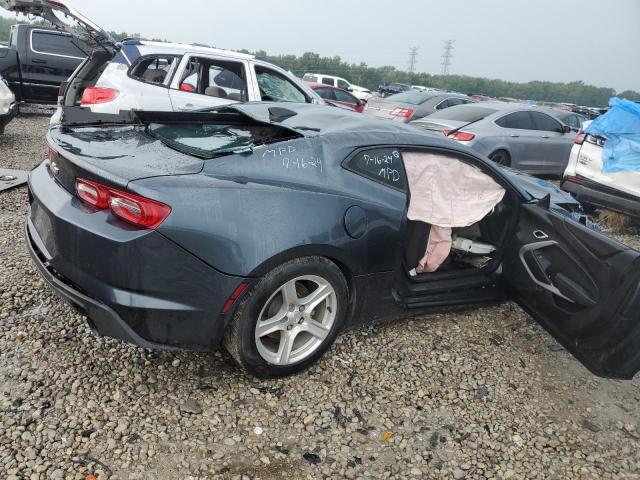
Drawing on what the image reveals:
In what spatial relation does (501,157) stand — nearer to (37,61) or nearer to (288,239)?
(288,239)

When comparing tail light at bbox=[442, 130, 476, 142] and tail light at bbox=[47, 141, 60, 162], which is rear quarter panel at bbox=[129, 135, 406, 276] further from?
tail light at bbox=[442, 130, 476, 142]

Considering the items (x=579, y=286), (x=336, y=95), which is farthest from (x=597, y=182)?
(x=336, y=95)

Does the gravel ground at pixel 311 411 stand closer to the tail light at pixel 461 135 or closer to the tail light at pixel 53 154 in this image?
the tail light at pixel 53 154

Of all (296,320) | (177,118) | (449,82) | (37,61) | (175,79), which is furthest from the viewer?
(449,82)

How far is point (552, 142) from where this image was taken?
29.5 feet

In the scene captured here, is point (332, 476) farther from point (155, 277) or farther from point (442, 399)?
point (155, 277)

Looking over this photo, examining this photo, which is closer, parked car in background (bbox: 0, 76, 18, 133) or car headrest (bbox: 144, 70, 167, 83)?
car headrest (bbox: 144, 70, 167, 83)

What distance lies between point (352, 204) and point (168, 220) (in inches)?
38.8

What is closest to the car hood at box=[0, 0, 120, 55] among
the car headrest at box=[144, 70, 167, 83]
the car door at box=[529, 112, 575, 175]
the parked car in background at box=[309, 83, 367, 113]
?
the car headrest at box=[144, 70, 167, 83]

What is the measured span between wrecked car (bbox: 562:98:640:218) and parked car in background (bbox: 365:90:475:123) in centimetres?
489

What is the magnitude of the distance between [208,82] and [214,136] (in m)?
3.71

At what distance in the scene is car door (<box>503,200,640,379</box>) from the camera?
2604mm

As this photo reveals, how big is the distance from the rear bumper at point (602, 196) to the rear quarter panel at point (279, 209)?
4239 millimetres

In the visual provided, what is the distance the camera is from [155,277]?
2141 mm
